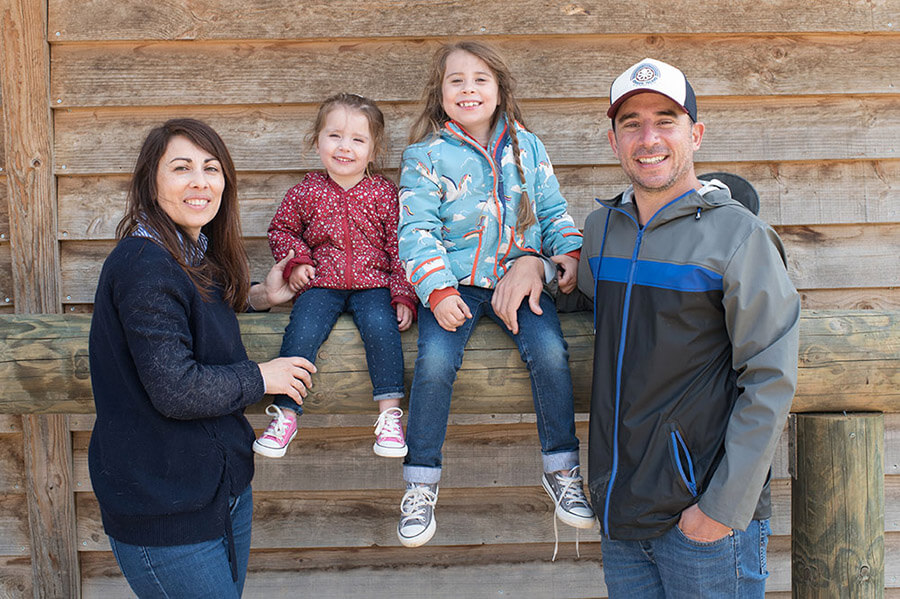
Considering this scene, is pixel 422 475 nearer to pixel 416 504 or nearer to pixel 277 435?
pixel 416 504

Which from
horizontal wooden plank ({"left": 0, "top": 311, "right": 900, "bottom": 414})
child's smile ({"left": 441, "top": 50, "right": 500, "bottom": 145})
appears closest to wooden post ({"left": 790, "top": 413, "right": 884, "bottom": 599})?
horizontal wooden plank ({"left": 0, "top": 311, "right": 900, "bottom": 414})

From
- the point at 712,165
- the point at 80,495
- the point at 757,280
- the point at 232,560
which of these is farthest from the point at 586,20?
the point at 80,495

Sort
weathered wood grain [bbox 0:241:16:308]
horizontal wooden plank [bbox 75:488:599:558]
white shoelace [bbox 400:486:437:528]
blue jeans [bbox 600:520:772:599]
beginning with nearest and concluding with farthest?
blue jeans [bbox 600:520:772:599], white shoelace [bbox 400:486:437:528], weathered wood grain [bbox 0:241:16:308], horizontal wooden plank [bbox 75:488:599:558]

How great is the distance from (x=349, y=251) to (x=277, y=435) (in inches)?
27.4

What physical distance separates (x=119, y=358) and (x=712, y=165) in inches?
96.8

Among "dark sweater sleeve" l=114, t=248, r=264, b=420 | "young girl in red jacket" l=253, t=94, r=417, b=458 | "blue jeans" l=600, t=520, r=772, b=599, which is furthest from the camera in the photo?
"young girl in red jacket" l=253, t=94, r=417, b=458

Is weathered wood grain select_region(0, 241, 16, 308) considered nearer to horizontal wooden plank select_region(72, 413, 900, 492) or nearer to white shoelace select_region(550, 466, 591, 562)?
horizontal wooden plank select_region(72, 413, 900, 492)

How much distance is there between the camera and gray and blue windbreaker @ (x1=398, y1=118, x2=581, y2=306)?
7.54 feet

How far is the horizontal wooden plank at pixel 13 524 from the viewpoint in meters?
3.07

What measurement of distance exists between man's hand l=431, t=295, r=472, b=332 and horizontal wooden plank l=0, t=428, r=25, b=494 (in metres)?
2.11

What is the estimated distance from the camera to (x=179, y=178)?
1854 mm

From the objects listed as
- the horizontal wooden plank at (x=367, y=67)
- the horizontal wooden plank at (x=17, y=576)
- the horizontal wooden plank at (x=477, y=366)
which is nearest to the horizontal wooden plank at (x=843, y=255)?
the horizontal wooden plank at (x=367, y=67)

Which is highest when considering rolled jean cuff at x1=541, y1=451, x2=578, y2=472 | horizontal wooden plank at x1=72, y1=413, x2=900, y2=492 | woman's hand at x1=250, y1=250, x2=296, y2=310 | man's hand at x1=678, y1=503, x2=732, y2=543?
woman's hand at x1=250, y1=250, x2=296, y2=310

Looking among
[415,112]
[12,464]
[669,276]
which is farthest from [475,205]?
[12,464]
